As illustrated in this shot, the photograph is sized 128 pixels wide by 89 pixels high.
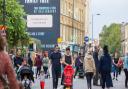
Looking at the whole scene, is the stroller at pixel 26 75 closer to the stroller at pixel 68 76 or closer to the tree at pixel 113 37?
the stroller at pixel 68 76

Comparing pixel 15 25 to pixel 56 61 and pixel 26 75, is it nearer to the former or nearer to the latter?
pixel 56 61

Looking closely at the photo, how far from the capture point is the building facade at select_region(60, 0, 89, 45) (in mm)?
88188

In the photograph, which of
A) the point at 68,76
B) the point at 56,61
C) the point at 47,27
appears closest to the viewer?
the point at 68,76

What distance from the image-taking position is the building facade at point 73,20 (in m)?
88.2

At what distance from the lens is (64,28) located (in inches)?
3509

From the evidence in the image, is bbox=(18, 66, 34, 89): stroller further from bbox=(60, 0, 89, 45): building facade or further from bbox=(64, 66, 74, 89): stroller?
bbox=(60, 0, 89, 45): building facade

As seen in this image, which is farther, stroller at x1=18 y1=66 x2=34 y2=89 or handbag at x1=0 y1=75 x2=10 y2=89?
stroller at x1=18 y1=66 x2=34 y2=89

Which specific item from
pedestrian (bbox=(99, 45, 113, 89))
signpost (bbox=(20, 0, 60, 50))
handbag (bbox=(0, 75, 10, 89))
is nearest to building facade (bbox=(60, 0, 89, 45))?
signpost (bbox=(20, 0, 60, 50))

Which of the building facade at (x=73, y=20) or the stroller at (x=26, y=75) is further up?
the building facade at (x=73, y=20)

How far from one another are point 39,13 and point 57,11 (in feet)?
9.11

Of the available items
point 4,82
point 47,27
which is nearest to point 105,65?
point 4,82

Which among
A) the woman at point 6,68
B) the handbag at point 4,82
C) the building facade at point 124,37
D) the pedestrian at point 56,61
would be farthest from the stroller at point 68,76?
the building facade at point 124,37

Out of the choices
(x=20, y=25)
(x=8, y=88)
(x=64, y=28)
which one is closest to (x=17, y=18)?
(x=20, y=25)

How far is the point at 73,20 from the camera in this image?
310 feet
